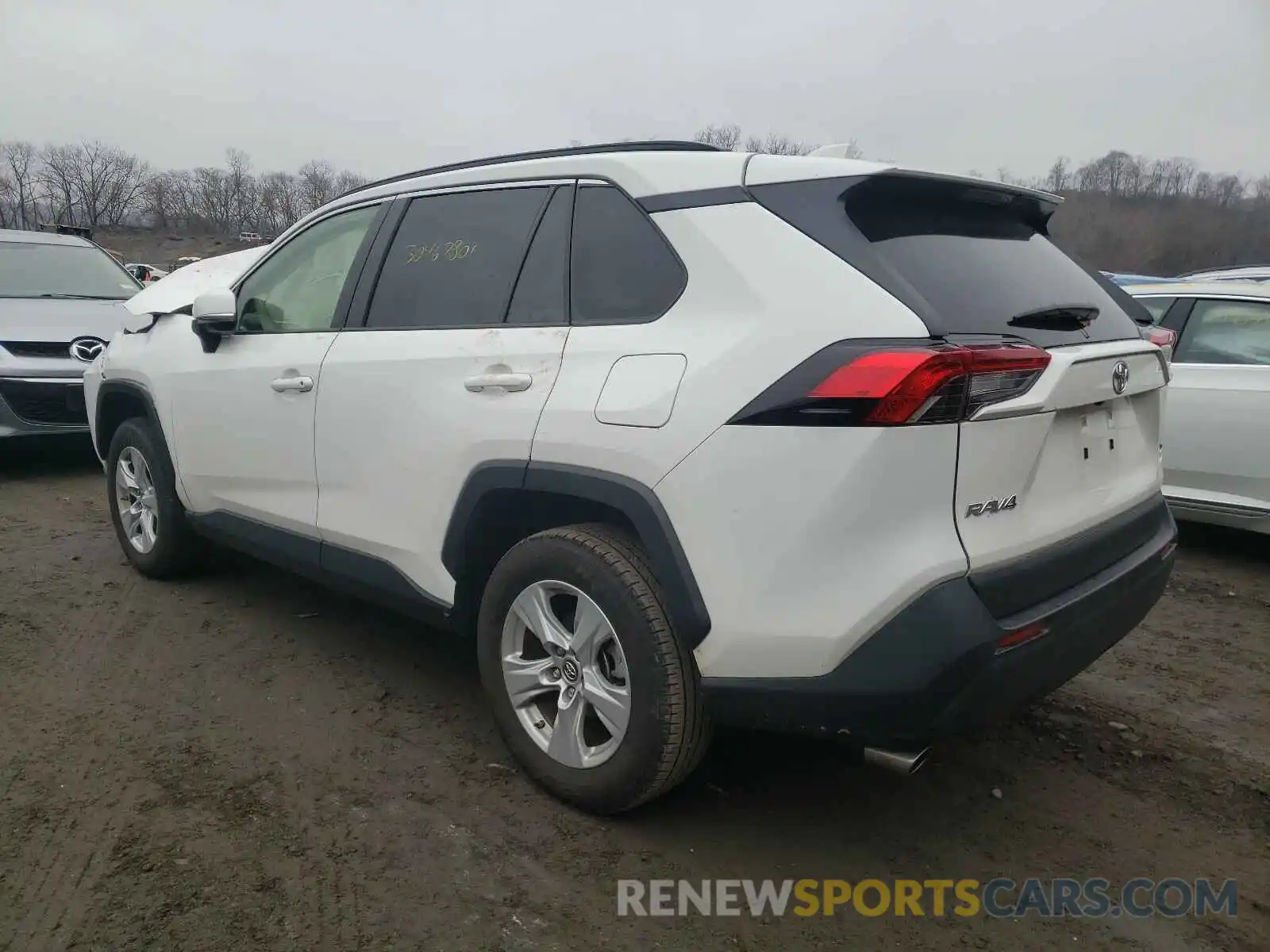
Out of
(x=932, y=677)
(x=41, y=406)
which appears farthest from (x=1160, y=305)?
(x=41, y=406)

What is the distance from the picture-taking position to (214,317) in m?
3.71

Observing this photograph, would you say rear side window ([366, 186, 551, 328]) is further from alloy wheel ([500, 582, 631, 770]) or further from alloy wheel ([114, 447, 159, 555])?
alloy wheel ([114, 447, 159, 555])

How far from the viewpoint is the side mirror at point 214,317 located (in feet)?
12.1

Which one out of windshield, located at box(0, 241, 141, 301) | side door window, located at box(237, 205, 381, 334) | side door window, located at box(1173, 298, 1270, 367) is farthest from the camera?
windshield, located at box(0, 241, 141, 301)

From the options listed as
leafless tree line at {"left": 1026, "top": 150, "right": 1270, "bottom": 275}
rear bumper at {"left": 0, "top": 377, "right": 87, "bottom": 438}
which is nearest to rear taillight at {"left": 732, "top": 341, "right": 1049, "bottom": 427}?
rear bumper at {"left": 0, "top": 377, "right": 87, "bottom": 438}

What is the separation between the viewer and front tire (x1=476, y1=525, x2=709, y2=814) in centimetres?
234

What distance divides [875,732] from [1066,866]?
865 mm

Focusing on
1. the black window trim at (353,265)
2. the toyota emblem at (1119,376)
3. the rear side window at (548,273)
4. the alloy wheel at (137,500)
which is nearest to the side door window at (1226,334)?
the toyota emblem at (1119,376)

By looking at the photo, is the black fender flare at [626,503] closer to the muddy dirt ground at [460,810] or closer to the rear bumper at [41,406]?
the muddy dirt ground at [460,810]

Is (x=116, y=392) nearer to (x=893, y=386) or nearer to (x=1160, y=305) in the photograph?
(x=893, y=386)

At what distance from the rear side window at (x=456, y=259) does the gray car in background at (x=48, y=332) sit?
4708mm

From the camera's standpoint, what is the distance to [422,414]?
9.53 feet

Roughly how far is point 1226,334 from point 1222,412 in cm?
52

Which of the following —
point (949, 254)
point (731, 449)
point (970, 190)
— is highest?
point (970, 190)
